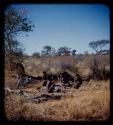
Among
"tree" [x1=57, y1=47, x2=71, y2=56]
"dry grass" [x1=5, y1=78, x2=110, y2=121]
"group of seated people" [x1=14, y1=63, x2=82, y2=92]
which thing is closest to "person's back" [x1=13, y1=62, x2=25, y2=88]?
"group of seated people" [x1=14, y1=63, x2=82, y2=92]

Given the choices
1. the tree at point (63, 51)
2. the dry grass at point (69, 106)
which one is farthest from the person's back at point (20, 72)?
the tree at point (63, 51)

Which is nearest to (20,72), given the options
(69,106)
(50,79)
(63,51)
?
(50,79)

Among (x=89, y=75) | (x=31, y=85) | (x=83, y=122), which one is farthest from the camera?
(x=89, y=75)

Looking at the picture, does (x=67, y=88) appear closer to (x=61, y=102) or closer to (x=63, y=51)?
(x=61, y=102)

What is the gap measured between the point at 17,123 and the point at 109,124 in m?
0.85

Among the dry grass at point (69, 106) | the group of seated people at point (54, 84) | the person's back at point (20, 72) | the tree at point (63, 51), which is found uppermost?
the tree at point (63, 51)

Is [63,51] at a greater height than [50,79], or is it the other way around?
Answer: [63,51]

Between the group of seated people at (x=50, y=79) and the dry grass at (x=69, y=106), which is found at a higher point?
the group of seated people at (x=50, y=79)

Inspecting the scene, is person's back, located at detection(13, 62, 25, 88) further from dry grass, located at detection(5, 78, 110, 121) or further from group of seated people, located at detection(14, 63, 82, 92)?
dry grass, located at detection(5, 78, 110, 121)

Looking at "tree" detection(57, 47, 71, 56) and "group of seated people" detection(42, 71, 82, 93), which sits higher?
"tree" detection(57, 47, 71, 56)

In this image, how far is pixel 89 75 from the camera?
3.00 metres

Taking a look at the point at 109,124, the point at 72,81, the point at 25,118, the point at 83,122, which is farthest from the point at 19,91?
the point at 109,124

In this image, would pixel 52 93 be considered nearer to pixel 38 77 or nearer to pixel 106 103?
pixel 38 77

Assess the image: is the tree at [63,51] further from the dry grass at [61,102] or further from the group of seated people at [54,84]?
the group of seated people at [54,84]
